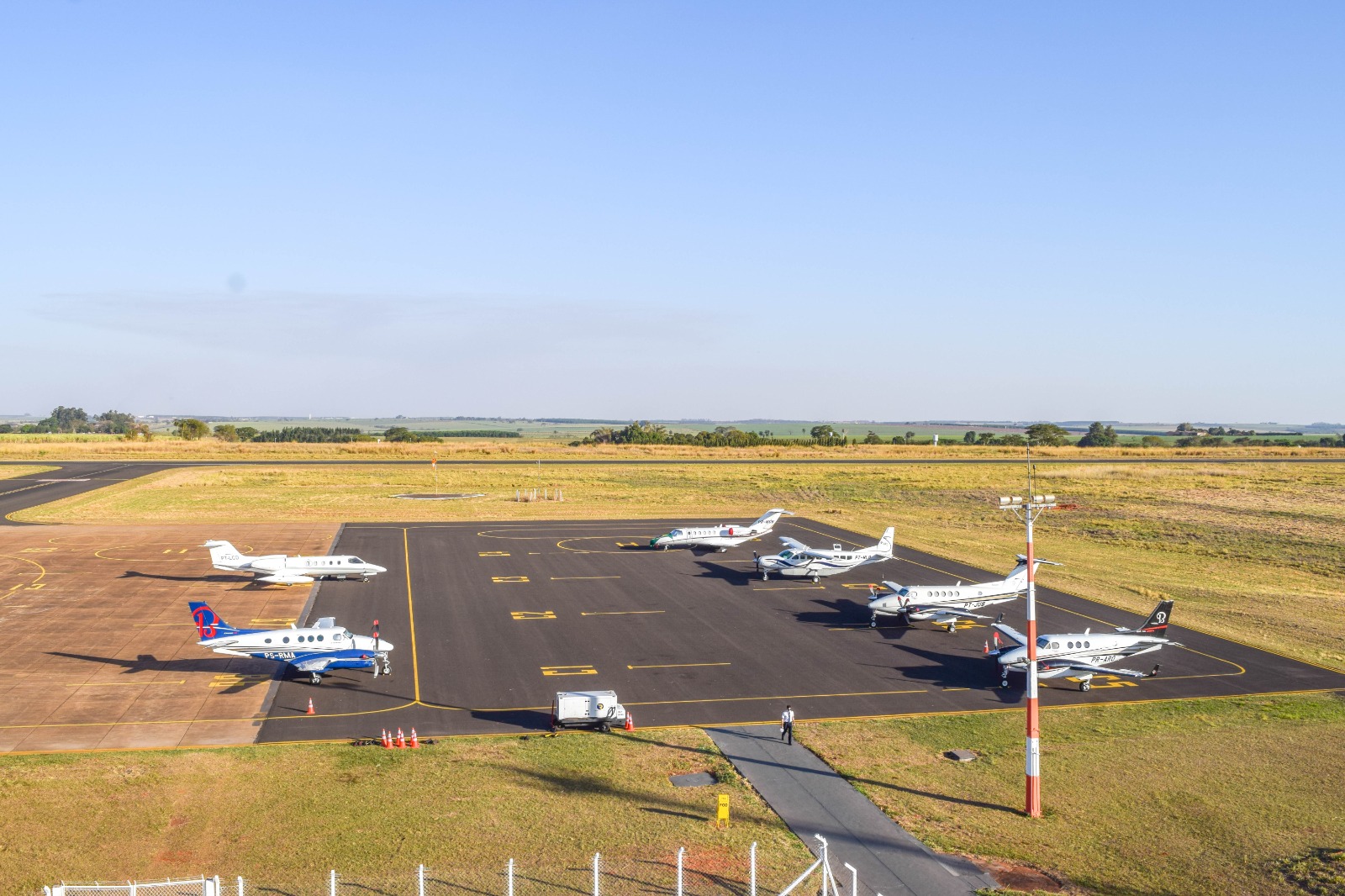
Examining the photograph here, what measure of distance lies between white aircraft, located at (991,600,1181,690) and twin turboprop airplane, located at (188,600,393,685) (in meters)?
31.8

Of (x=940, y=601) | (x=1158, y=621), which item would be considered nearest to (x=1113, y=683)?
(x=1158, y=621)

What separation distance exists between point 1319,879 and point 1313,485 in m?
145

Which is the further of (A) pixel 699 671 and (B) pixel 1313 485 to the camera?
(B) pixel 1313 485

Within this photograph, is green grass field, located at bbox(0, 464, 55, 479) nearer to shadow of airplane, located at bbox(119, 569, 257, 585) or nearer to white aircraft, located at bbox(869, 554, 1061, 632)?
shadow of airplane, located at bbox(119, 569, 257, 585)

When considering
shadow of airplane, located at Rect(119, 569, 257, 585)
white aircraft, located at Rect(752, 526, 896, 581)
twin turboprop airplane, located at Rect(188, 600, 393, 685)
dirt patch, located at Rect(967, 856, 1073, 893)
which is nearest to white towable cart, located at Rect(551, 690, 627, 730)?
twin turboprop airplane, located at Rect(188, 600, 393, 685)

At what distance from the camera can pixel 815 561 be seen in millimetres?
70562

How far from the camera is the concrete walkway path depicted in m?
26.9

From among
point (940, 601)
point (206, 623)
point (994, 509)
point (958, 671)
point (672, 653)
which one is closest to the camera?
point (206, 623)

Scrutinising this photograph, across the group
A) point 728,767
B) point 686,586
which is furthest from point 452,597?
point 728,767

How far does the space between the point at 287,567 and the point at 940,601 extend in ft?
154

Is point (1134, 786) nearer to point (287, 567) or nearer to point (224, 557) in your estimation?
point (287, 567)

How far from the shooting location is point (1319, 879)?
89.9ft

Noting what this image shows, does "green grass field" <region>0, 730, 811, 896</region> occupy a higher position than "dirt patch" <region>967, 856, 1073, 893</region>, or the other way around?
"green grass field" <region>0, 730, 811, 896</region>

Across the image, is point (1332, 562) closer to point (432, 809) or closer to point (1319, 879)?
point (1319, 879)
